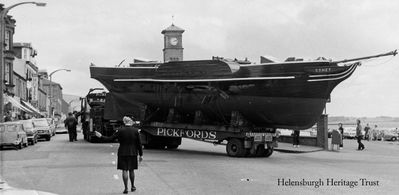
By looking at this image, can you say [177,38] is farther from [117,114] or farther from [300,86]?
[300,86]

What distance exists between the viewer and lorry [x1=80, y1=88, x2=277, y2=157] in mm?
22078

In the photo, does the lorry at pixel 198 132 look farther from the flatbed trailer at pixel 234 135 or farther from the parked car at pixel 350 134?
the parked car at pixel 350 134

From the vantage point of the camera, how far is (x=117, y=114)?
27.3m

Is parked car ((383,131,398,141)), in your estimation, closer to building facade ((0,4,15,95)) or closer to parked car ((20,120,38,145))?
parked car ((20,120,38,145))

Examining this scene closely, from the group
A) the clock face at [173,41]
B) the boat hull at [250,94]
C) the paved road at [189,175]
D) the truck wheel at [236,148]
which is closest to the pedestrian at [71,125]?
the boat hull at [250,94]

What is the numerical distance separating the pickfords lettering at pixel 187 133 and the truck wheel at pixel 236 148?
837mm

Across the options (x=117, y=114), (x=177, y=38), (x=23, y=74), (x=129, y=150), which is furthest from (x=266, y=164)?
(x=177, y=38)

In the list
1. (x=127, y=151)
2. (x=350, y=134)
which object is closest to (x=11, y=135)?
(x=127, y=151)

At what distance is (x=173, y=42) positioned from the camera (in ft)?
319

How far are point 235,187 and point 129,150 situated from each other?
2594 millimetres

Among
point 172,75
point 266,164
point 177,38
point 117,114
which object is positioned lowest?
point 266,164

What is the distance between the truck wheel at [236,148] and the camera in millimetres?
22014

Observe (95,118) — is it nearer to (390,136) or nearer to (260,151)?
(260,151)

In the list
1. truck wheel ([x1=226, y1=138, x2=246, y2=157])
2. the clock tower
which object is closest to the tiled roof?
the clock tower
